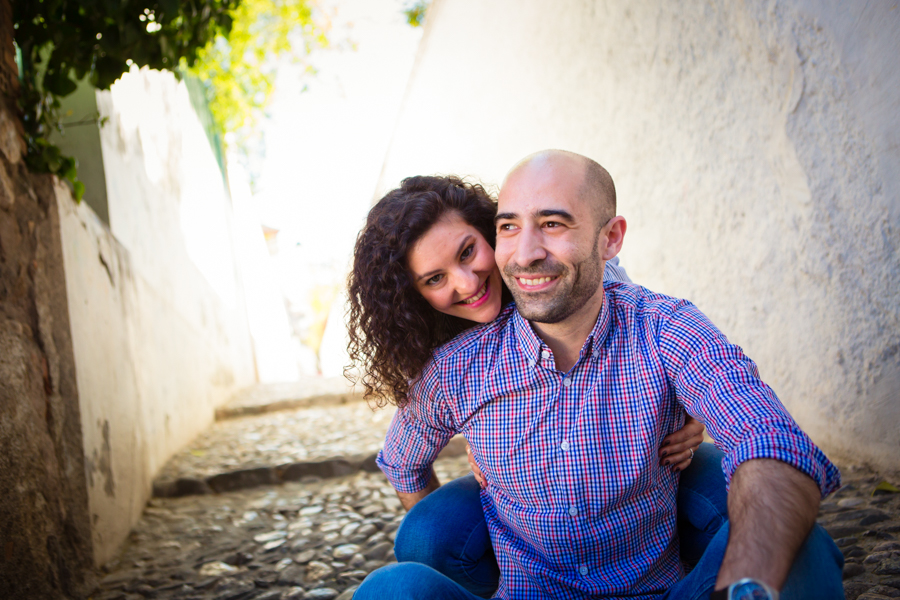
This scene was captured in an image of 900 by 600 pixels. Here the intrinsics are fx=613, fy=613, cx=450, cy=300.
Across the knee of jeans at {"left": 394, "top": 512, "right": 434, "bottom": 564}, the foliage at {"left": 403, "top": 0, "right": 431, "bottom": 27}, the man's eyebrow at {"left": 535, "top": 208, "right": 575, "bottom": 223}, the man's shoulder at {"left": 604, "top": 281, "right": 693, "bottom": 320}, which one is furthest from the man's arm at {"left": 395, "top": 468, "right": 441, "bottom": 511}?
the foliage at {"left": 403, "top": 0, "right": 431, "bottom": 27}

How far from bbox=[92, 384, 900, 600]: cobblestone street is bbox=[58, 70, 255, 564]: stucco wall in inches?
7.8

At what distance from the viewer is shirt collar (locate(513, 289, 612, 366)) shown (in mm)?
1665

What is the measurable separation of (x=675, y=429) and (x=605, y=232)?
0.60 meters

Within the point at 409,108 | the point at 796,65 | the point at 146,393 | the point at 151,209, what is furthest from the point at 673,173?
the point at 409,108

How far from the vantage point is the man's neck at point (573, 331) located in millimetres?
1743

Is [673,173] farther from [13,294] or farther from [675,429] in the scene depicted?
[13,294]

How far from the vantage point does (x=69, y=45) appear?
7.97 ft

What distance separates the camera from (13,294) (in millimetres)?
2135

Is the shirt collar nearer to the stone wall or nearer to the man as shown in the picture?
the man

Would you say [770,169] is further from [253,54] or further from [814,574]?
[253,54]

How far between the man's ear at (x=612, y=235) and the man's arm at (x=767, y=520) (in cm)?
74

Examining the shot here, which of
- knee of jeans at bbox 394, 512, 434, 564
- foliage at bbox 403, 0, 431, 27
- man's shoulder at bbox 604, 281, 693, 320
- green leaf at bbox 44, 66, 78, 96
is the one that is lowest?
knee of jeans at bbox 394, 512, 434, 564

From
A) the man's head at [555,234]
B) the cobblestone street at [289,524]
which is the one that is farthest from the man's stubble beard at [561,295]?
the cobblestone street at [289,524]

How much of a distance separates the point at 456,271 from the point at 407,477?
27.8 inches
